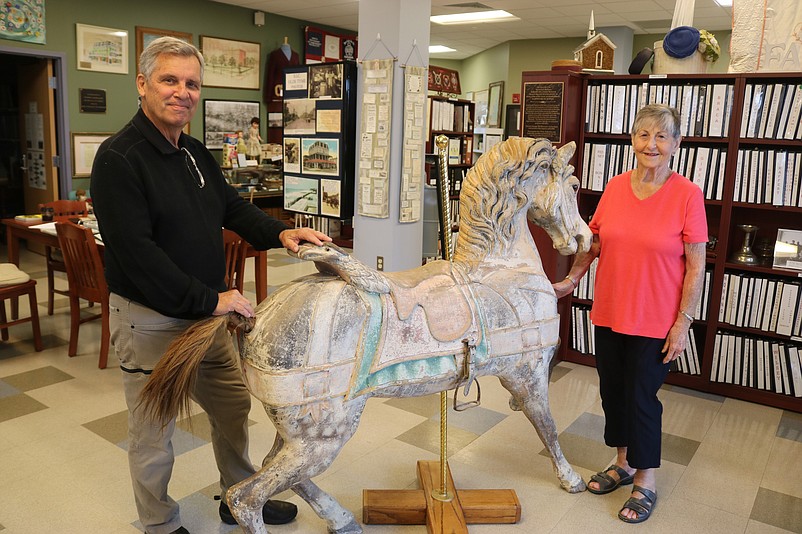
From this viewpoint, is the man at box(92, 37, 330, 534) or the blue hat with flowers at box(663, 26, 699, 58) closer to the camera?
the man at box(92, 37, 330, 534)

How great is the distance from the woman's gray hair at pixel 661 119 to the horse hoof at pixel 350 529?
6.12ft

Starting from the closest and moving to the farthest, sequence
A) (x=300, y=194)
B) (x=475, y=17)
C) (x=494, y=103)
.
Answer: (x=300, y=194) < (x=475, y=17) < (x=494, y=103)

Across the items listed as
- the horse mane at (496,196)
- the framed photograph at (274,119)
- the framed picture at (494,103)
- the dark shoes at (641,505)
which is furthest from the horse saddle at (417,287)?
the framed picture at (494,103)

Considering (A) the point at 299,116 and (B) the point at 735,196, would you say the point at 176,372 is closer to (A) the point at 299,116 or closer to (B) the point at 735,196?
(B) the point at 735,196

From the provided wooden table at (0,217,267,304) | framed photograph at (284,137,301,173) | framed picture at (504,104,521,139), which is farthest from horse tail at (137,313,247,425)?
framed picture at (504,104,521,139)

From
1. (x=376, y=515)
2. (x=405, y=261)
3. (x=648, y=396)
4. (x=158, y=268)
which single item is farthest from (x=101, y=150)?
(x=405, y=261)

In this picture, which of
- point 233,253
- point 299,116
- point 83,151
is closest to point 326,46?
point 299,116

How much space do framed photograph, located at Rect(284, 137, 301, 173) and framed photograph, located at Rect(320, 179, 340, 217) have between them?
Result: 483 mm

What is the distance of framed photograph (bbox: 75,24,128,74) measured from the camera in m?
7.62

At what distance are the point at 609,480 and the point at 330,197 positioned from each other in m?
4.95

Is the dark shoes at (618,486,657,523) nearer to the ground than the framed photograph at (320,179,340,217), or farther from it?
nearer to the ground

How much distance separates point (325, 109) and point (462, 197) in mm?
5042

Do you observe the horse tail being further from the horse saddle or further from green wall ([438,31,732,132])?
green wall ([438,31,732,132])

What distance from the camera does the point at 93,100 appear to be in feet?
25.6
